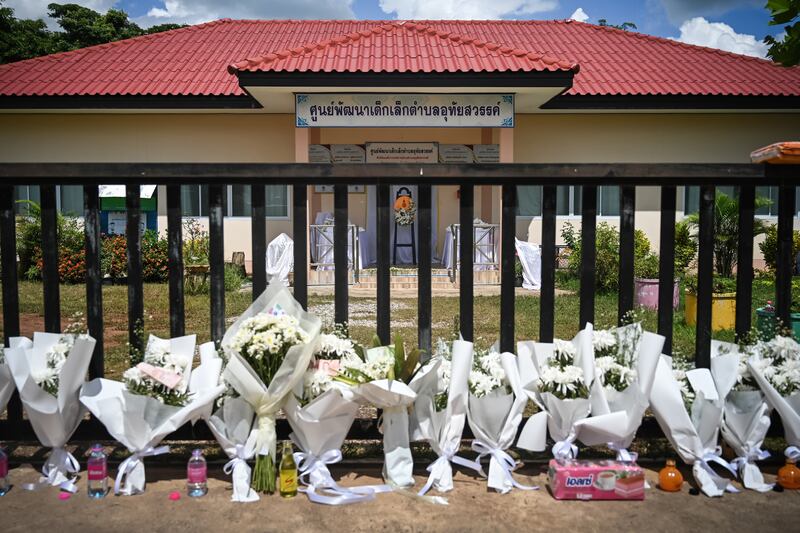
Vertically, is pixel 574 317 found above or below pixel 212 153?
below

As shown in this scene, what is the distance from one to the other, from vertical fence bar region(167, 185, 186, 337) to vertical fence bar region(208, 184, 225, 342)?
5.8 inches

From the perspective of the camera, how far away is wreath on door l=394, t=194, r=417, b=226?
15.9m

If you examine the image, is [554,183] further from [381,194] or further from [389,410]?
[389,410]

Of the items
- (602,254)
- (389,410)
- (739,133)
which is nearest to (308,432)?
(389,410)

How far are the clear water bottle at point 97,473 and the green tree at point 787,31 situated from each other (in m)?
3.22

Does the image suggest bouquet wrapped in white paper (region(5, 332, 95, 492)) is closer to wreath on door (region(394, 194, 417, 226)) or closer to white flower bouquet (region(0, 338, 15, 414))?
white flower bouquet (region(0, 338, 15, 414))

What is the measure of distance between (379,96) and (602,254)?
4625 mm

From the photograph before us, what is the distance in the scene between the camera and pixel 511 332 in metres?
3.45

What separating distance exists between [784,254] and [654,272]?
7.68m

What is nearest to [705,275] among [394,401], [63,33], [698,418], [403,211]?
[698,418]

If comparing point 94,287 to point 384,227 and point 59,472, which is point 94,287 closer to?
point 59,472

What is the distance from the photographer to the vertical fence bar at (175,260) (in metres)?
3.34

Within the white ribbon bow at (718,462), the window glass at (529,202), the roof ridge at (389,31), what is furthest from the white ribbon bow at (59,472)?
the window glass at (529,202)

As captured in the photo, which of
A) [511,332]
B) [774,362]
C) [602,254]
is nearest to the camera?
[774,362]
